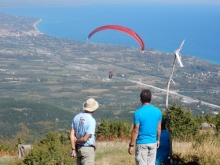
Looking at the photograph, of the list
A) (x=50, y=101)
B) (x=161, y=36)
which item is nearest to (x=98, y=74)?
(x=50, y=101)

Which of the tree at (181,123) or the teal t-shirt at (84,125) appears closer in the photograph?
the teal t-shirt at (84,125)

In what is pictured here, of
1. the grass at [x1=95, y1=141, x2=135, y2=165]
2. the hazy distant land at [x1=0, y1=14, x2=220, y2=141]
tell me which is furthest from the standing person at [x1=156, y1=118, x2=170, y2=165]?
the hazy distant land at [x1=0, y1=14, x2=220, y2=141]

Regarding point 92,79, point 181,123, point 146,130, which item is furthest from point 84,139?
point 92,79

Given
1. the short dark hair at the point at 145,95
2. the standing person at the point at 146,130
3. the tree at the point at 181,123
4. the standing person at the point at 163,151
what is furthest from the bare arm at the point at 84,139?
the tree at the point at 181,123

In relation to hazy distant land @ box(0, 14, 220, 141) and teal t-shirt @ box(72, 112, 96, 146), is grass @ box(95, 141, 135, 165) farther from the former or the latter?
hazy distant land @ box(0, 14, 220, 141)

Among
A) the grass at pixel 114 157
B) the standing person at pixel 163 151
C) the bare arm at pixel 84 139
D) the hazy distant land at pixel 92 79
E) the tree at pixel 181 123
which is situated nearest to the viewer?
the bare arm at pixel 84 139

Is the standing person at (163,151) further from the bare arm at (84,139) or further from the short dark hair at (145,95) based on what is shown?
the bare arm at (84,139)

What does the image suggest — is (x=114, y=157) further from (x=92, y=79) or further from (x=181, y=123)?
(x=92, y=79)
